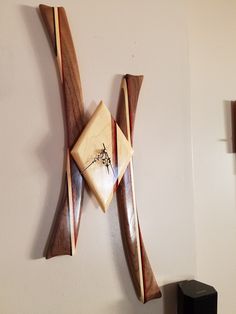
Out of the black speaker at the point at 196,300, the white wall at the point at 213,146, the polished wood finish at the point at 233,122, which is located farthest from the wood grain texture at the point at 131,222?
the polished wood finish at the point at 233,122

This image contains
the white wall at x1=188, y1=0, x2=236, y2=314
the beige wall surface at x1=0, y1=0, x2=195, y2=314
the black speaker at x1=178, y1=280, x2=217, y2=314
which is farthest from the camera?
the white wall at x1=188, y1=0, x2=236, y2=314

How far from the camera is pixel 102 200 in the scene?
102 cm

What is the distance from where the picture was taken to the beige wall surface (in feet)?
3.09

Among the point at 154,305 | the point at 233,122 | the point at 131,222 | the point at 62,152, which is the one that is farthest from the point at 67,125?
the point at 233,122

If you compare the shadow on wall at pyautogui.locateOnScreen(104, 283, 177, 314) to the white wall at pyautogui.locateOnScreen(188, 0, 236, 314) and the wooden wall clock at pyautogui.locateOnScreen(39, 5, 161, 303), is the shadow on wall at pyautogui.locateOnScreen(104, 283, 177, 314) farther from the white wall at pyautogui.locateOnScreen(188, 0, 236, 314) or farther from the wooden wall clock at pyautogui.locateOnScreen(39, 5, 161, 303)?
the white wall at pyautogui.locateOnScreen(188, 0, 236, 314)

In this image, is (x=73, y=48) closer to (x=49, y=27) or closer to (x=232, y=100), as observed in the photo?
(x=49, y=27)

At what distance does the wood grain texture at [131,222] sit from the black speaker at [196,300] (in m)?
0.10

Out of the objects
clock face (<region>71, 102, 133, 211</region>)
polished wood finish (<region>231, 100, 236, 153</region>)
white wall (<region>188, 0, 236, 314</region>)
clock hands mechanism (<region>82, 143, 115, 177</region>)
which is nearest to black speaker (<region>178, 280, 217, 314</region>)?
white wall (<region>188, 0, 236, 314</region>)

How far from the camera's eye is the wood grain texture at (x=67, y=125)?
0.96 metres

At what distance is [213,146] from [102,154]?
0.73 meters

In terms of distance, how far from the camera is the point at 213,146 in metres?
1.47

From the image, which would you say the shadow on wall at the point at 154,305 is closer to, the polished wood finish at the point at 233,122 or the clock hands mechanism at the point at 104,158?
the clock hands mechanism at the point at 104,158

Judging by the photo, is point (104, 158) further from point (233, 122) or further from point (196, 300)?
point (233, 122)

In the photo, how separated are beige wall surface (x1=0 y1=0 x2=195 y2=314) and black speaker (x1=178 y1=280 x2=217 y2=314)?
8 centimetres
